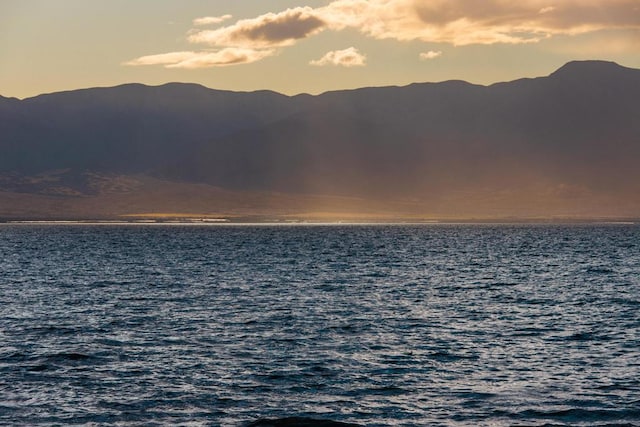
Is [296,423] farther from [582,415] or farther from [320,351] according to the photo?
[320,351]

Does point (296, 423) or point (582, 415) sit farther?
point (582, 415)

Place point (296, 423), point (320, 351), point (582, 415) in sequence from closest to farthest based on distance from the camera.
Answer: point (296, 423), point (582, 415), point (320, 351)

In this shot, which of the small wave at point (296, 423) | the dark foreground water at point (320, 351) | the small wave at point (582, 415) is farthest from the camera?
the dark foreground water at point (320, 351)

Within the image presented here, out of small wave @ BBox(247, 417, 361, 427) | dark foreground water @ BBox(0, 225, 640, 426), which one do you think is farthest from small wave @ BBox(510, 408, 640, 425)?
small wave @ BBox(247, 417, 361, 427)

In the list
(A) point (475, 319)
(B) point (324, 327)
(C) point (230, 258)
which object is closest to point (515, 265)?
(C) point (230, 258)

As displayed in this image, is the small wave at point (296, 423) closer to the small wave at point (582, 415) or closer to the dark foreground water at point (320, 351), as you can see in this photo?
the dark foreground water at point (320, 351)

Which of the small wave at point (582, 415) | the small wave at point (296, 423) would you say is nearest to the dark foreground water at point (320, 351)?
the small wave at point (582, 415)

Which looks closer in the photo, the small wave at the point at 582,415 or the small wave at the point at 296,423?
the small wave at the point at 296,423

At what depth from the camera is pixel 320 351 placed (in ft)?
141

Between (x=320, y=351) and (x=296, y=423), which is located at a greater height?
(x=320, y=351)

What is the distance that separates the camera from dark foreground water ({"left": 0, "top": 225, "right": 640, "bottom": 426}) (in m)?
31.8

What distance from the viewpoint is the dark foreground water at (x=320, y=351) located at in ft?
104

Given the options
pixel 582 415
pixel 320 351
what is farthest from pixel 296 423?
pixel 320 351

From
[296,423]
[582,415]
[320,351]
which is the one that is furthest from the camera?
[320,351]
